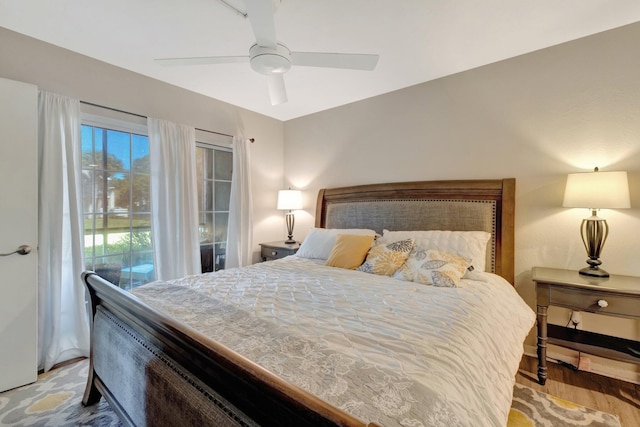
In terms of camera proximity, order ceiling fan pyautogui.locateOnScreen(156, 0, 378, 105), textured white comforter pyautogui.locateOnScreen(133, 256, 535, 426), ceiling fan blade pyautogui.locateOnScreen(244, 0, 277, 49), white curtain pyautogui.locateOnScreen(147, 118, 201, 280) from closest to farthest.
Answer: textured white comforter pyautogui.locateOnScreen(133, 256, 535, 426) < ceiling fan blade pyautogui.locateOnScreen(244, 0, 277, 49) < ceiling fan pyautogui.locateOnScreen(156, 0, 378, 105) < white curtain pyautogui.locateOnScreen(147, 118, 201, 280)

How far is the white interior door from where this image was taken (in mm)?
1975

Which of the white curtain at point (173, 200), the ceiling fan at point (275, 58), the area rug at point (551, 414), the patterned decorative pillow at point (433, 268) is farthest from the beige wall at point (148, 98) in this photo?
the area rug at point (551, 414)

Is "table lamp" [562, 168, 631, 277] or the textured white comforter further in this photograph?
"table lamp" [562, 168, 631, 277]

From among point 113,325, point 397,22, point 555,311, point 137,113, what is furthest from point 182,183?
point 555,311

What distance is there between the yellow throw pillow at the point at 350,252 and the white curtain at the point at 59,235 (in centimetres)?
209

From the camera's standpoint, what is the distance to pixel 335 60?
177 centimetres

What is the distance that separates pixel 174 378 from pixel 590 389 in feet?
8.65

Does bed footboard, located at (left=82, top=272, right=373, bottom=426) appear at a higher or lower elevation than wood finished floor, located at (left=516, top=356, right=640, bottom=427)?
higher

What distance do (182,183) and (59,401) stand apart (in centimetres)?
190

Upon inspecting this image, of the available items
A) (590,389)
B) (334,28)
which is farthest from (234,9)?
(590,389)

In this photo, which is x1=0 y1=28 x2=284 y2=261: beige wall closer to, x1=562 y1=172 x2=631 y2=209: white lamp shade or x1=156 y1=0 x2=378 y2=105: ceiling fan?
x1=156 y1=0 x2=378 y2=105: ceiling fan

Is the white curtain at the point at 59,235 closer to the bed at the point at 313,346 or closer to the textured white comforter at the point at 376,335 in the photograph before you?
the bed at the point at 313,346

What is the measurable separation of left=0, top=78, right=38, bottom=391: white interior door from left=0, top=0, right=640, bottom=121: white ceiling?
1.87 feet

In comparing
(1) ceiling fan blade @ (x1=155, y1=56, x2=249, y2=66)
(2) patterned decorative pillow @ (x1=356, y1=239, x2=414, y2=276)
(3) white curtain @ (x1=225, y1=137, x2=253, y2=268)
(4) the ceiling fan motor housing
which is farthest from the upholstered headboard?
(1) ceiling fan blade @ (x1=155, y1=56, x2=249, y2=66)
